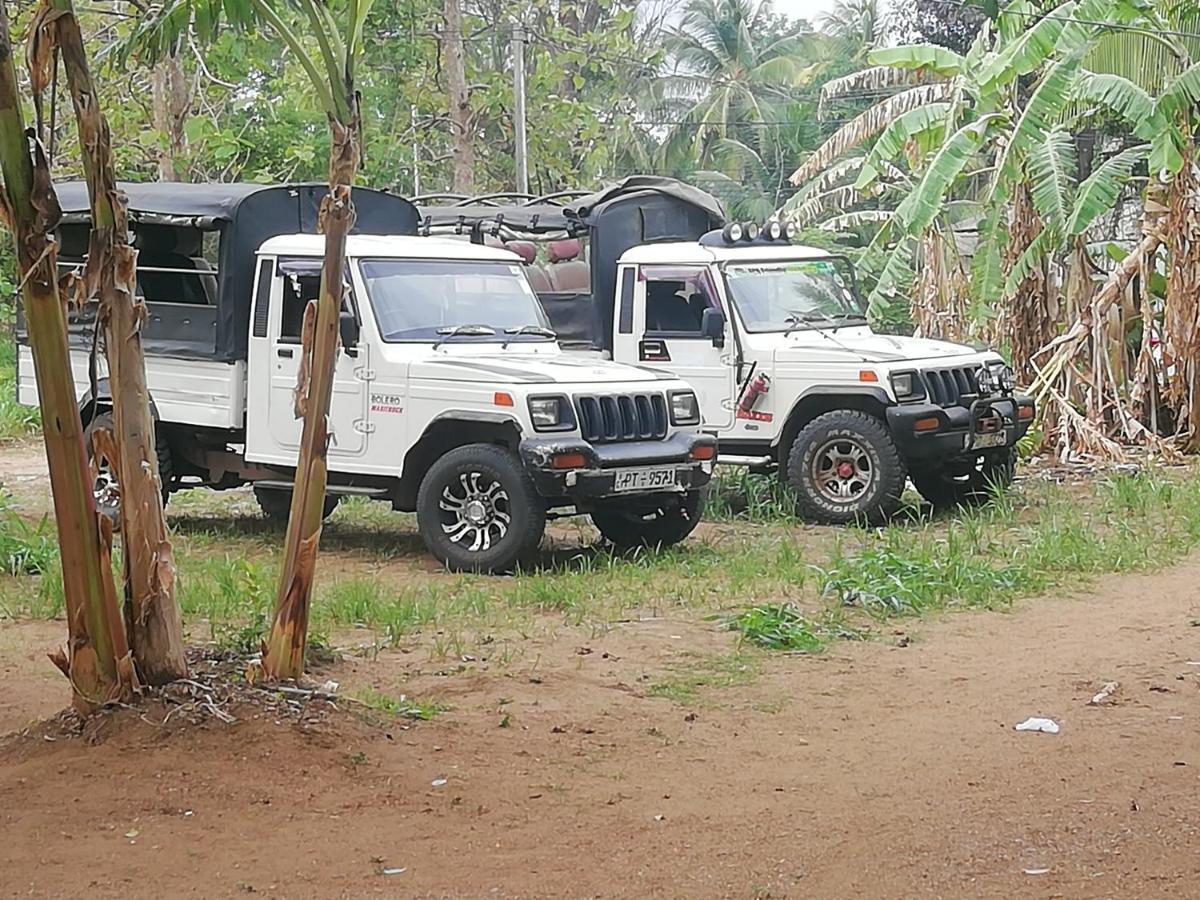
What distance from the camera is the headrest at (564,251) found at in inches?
570

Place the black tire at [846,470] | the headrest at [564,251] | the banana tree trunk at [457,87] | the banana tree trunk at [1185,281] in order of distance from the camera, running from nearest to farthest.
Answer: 1. the black tire at [846,470]
2. the headrest at [564,251]
3. the banana tree trunk at [1185,281]
4. the banana tree trunk at [457,87]

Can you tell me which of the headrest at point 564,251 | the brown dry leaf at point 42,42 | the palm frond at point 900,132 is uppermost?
the palm frond at point 900,132

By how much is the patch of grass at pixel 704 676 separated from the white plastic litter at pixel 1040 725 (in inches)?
53.3

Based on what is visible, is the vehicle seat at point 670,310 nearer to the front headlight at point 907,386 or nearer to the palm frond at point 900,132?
the front headlight at point 907,386

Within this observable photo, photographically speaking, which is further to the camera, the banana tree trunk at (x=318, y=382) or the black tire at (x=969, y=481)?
the black tire at (x=969, y=481)

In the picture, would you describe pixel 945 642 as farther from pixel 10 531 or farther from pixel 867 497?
pixel 10 531

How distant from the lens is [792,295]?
13188mm

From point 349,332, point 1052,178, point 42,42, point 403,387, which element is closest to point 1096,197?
point 1052,178

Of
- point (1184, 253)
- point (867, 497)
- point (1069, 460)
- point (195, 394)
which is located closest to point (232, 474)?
point (195, 394)

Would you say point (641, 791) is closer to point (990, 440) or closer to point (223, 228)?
point (223, 228)

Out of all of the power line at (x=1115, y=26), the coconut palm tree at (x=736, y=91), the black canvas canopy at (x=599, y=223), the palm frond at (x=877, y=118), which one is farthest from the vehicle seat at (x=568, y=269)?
the coconut palm tree at (x=736, y=91)

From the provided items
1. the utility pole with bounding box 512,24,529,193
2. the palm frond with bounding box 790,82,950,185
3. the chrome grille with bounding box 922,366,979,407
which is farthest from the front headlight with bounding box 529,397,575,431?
the utility pole with bounding box 512,24,529,193

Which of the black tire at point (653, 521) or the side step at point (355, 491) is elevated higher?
the side step at point (355, 491)

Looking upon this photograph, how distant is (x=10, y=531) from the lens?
1124 cm
